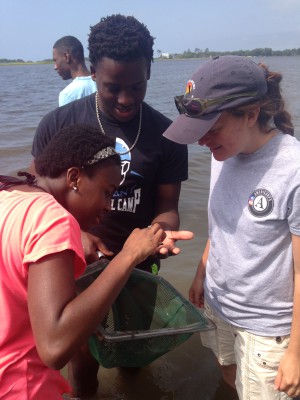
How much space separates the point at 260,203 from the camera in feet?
6.62

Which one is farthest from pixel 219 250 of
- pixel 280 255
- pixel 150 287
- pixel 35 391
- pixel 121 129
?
pixel 35 391

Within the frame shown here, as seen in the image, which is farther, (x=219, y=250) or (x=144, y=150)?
(x=144, y=150)

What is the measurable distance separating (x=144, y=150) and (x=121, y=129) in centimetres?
18

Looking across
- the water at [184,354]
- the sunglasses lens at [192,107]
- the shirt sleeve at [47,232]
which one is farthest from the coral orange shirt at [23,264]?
the water at [184,354]

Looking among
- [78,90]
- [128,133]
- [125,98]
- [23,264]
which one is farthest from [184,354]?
[78,90]

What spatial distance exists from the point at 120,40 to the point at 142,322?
163 cm

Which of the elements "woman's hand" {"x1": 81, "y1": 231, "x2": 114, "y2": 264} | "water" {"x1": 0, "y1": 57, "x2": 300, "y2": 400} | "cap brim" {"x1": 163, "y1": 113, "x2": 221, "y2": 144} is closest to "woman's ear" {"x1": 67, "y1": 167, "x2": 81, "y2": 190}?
"cap brim" {"x1": 163, "y1": 113, "x2": 221, "y2": 144}

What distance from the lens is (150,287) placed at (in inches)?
102

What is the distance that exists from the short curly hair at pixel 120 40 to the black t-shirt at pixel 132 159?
1.07ft

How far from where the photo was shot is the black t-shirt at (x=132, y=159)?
263 centimetres

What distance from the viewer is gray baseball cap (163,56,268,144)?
197cm

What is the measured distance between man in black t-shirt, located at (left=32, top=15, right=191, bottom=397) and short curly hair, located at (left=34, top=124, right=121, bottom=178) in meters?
0.62

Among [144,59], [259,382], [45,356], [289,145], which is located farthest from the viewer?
[144,59]

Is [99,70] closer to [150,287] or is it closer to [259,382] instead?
[150,287]
